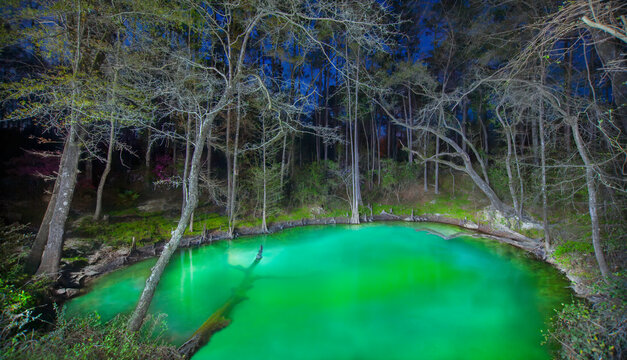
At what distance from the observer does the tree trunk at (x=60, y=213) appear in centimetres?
568

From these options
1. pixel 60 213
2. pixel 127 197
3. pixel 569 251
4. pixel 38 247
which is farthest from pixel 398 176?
pixel 38 247

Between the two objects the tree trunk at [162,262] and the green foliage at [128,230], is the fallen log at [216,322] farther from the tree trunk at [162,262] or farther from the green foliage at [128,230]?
the green foliage at [128,230]

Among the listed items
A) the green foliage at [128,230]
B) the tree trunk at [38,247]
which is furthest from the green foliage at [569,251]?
the tree trunk at [38,247]

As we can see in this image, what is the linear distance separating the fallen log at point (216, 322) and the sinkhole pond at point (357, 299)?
142 millimetres

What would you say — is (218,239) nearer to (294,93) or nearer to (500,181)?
(294,93)

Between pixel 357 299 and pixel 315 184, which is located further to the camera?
pixel 315 184

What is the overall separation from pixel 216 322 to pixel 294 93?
435 inches

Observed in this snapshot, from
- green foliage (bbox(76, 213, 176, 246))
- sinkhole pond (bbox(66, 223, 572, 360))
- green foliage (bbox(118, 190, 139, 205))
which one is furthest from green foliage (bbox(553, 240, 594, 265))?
green foliage (bbox(118, 190, 139, 205))

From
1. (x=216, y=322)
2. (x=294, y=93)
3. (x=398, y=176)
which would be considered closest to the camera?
(x=216, y=322)

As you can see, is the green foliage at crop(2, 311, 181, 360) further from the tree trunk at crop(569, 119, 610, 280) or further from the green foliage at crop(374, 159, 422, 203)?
the green foliage at crop(374, 159, 422, 203)

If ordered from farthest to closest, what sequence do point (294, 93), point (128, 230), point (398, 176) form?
point (398, 176), point (294, 93), point (128, 230)

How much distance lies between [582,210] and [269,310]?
10.8 m

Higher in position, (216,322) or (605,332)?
(605,332)

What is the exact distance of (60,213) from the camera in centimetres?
571
